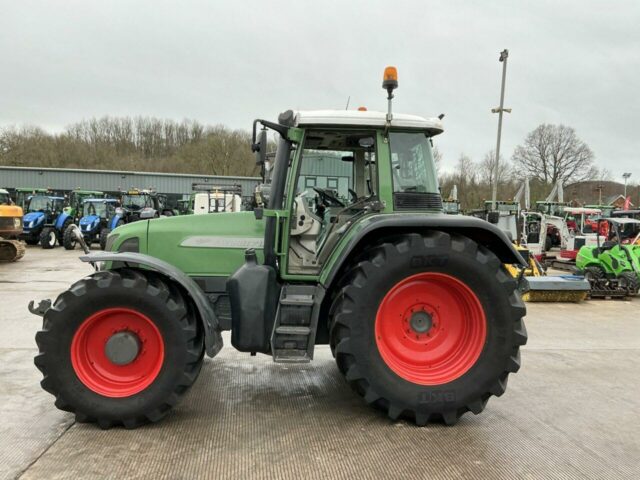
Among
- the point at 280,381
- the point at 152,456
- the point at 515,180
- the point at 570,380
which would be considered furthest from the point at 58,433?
the point at 515,180

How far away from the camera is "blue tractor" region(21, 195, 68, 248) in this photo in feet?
58.5

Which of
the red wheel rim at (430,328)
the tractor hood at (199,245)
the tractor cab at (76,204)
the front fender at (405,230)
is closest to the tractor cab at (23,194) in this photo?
the tractor cab at (76,204)

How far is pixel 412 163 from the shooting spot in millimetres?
3656

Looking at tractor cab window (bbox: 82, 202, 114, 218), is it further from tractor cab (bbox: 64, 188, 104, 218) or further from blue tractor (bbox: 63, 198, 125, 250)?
tractor cab (bbox: 64, 188, 104, 218)

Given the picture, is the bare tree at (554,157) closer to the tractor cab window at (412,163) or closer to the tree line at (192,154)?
the tree line at (192,154)

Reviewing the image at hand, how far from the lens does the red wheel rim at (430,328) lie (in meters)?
3.42

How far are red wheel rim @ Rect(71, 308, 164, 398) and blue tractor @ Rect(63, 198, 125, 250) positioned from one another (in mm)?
14697

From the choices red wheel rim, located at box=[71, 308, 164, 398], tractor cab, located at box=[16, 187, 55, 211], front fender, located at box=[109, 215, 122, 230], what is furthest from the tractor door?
tractor cab, located at box=[16, 187, 55, 211]

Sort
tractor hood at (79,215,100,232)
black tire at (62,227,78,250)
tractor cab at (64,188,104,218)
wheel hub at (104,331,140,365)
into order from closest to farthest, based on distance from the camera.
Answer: wheel hub at (104,331,140,365), black tire at (62,227,78,250), tractor hood at (79,215,100,232), tractor cab at (64,188,104,218)

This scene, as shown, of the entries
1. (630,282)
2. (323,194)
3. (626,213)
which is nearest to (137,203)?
Result: (630,282)

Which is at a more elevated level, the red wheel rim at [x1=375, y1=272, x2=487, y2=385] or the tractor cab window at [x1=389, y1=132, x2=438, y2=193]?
the tractor cab window at [x1=389, y1=132, x2=438, y2=193]

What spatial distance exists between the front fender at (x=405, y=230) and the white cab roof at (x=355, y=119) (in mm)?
673

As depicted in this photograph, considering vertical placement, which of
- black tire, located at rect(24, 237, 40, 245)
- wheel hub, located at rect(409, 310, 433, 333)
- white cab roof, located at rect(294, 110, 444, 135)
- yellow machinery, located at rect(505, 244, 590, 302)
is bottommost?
black tire, located at rect(24, 237, 40, 245)

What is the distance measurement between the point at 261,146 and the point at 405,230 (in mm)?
1176
